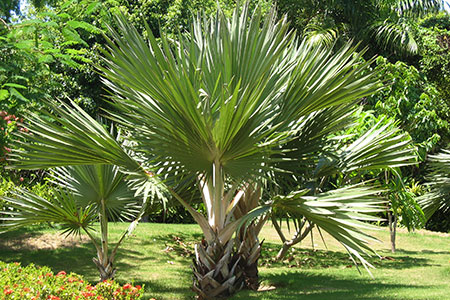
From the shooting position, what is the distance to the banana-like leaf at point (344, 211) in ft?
15.4

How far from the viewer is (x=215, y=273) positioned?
6312 mm

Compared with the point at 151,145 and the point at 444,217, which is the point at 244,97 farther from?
the point at 444,217

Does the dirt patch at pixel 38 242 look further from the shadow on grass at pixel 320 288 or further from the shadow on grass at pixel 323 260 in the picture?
the shadow on grass at pixel 320 288

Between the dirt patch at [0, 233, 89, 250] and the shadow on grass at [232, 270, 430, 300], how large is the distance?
465 cm

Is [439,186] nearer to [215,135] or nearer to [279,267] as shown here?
[279,267]

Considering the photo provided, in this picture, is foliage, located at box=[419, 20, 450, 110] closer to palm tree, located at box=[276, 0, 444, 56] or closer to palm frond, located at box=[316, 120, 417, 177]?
palm tree, located at box=[276, 0, 444, 56]

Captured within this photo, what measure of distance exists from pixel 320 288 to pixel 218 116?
414 centimetres

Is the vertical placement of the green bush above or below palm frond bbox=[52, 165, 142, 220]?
below

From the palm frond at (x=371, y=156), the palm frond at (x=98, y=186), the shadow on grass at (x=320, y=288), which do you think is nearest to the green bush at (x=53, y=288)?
the shadow on grass at (x=320, y=288)

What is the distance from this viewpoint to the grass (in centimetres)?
787

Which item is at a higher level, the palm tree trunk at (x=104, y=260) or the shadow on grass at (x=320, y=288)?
the palm tree trunk at (x=104, y=260)

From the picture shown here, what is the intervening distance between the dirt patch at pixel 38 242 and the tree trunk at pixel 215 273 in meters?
5.51

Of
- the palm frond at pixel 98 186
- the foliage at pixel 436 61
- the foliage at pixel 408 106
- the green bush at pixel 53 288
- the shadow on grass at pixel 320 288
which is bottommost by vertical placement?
the shadow on grass at pixel 320 288

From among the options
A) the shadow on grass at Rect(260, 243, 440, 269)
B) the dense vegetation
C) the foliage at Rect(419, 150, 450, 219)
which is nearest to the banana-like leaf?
the dense vegetation
